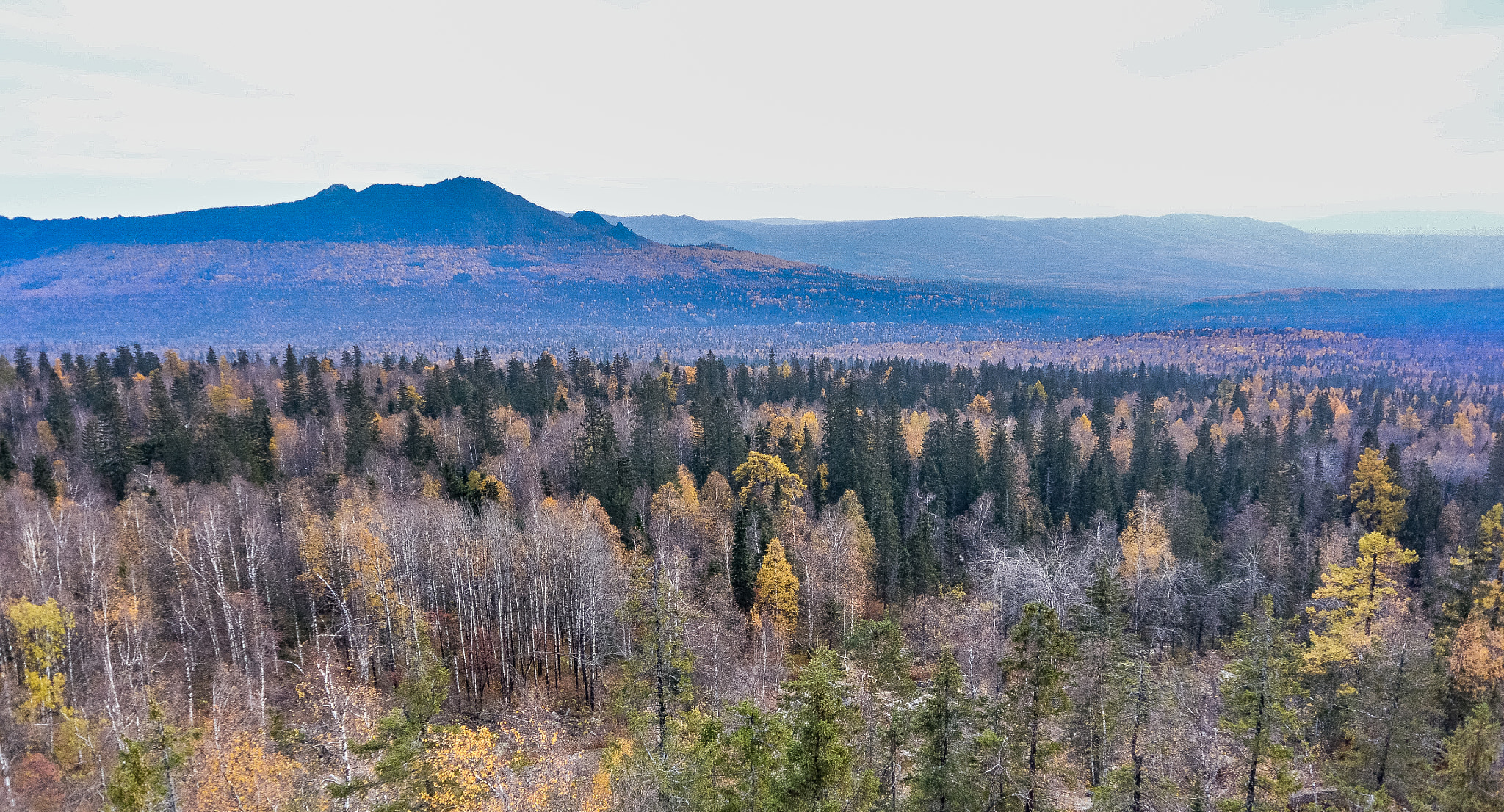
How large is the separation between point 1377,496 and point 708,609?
6311 centimetres

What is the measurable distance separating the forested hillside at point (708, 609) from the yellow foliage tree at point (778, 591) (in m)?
0.29

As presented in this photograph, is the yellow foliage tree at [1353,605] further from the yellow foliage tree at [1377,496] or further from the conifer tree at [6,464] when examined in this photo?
the conifer tree at [6,464]

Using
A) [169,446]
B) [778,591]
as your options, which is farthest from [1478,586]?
[169,446]

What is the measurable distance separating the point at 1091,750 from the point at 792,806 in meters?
19.0

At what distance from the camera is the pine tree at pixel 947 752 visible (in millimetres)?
25312

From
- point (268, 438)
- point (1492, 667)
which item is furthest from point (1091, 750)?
point (268, 438)

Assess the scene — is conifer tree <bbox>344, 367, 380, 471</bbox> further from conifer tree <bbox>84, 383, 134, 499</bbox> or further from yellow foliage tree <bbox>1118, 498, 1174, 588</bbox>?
yellow foliage tree <bbox>1118, 498, 1174, 588</bbox>

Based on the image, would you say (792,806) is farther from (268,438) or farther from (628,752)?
(268,438)

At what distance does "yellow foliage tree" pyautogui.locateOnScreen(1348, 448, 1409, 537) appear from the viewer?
69.1 m

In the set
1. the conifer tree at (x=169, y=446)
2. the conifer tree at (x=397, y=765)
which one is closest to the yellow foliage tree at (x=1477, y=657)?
the conifer tree at (x=397, y=765)

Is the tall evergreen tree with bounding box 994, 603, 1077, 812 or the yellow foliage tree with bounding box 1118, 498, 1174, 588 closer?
the tall evergreen tree with bounding box 994, 603, 1077, 812

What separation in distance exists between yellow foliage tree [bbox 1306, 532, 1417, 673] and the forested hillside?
0.28m

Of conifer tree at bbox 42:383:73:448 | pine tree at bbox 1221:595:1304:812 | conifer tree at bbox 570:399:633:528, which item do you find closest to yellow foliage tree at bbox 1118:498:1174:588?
pine tree at bbox 1221:595:1304:812

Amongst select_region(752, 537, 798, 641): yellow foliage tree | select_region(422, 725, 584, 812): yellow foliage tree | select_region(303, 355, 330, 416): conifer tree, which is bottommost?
select_region(752, 537, 798, 641): yellow foliage tree
